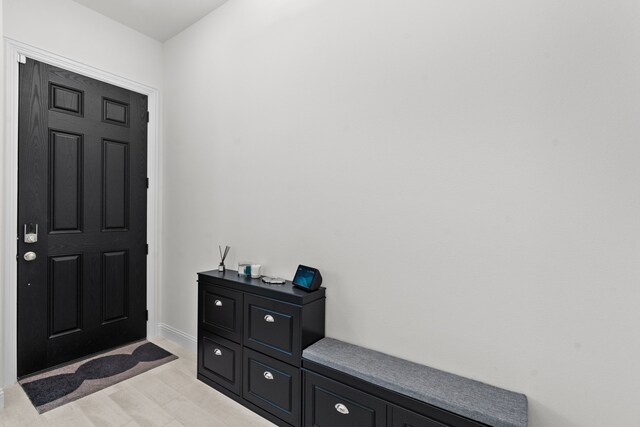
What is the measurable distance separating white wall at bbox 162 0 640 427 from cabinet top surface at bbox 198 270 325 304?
0.18 metres

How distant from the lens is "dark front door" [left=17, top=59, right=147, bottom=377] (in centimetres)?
246

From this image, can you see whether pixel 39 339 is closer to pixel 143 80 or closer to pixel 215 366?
pixel 215 366

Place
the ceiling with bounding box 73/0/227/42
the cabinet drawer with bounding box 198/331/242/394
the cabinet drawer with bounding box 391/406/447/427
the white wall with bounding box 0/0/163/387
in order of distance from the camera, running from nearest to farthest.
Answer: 1. the cabinet drawer with bounding box 391/406/447/427
2. the cabinet drawer with bounding box 198/331/242/394
3. the white wall with bounding box 0/0/163/387
4. the ceiling with bounding box 73/0/227/42

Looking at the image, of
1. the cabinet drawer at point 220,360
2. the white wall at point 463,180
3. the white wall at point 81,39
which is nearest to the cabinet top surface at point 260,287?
the white wall at point 463,180

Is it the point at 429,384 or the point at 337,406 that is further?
the point at 337,406

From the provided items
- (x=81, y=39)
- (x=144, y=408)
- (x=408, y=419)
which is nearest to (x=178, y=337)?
(x=144, y=408)

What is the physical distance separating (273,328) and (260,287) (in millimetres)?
269

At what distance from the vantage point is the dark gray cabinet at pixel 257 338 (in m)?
1.90

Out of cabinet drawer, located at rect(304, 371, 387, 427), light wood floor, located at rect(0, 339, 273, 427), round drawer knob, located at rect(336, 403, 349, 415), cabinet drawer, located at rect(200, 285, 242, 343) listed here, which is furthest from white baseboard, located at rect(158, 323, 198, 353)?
round drawer knob, located at rect(336, 403, 349, 415)

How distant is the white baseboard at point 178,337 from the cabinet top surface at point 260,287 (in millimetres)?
857

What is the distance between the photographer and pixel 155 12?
9.29 ft

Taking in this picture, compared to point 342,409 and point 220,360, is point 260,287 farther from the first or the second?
point 342,409

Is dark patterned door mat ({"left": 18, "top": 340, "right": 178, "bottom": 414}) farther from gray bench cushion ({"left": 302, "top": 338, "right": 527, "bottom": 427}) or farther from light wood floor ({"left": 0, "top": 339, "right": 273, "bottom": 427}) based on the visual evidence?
gray bench cushion ({"left": 302, "top": 338, "right": 527, "bottom": 427})

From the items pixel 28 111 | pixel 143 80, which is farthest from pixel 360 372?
pixel 143 80
